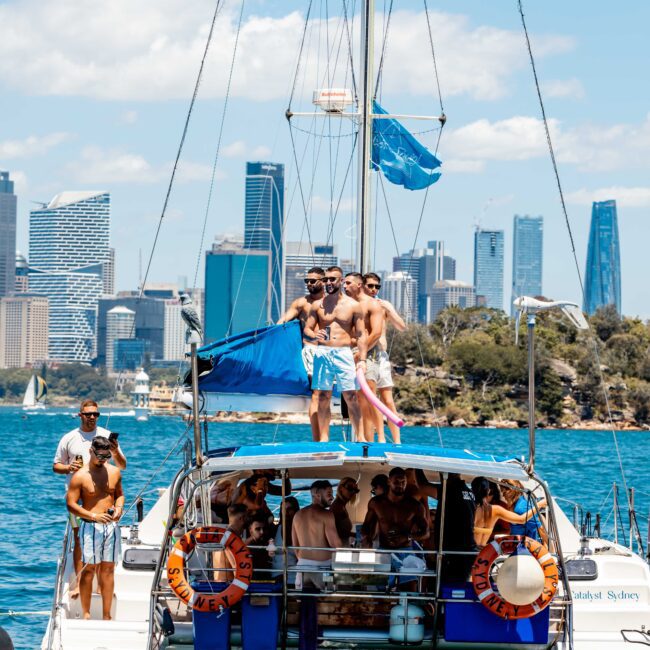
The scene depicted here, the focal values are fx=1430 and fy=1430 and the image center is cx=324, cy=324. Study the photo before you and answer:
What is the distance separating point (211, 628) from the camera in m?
9.77

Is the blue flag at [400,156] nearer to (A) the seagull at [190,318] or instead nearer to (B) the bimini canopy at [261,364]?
(B) the bimini canopy at [261,364]

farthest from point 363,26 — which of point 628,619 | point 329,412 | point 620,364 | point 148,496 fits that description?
point 620,364

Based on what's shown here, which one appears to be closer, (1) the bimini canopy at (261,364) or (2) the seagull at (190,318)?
(2) the seagull at (190,318)

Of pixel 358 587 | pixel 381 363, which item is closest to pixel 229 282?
pixel 381 363

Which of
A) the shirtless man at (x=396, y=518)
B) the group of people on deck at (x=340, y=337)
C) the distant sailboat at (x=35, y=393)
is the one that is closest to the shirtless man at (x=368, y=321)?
the group of people on deck at (x=340, y=337)

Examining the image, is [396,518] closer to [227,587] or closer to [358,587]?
[358,587]

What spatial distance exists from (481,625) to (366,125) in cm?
858

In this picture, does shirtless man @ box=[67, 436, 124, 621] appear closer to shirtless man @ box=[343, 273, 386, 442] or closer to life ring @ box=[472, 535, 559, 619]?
life ring @ box=[472, 535, 559, 619]

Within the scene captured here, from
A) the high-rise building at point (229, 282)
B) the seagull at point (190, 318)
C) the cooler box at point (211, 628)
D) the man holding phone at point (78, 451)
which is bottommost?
the cooler box at point (211, 628)

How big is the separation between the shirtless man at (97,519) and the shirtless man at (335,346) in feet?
10.8

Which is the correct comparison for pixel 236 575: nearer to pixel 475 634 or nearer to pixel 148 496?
pixel 475 634

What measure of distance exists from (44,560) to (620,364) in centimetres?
9113

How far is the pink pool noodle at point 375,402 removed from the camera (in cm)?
1386

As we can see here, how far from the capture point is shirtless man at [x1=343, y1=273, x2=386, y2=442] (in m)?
14.5
